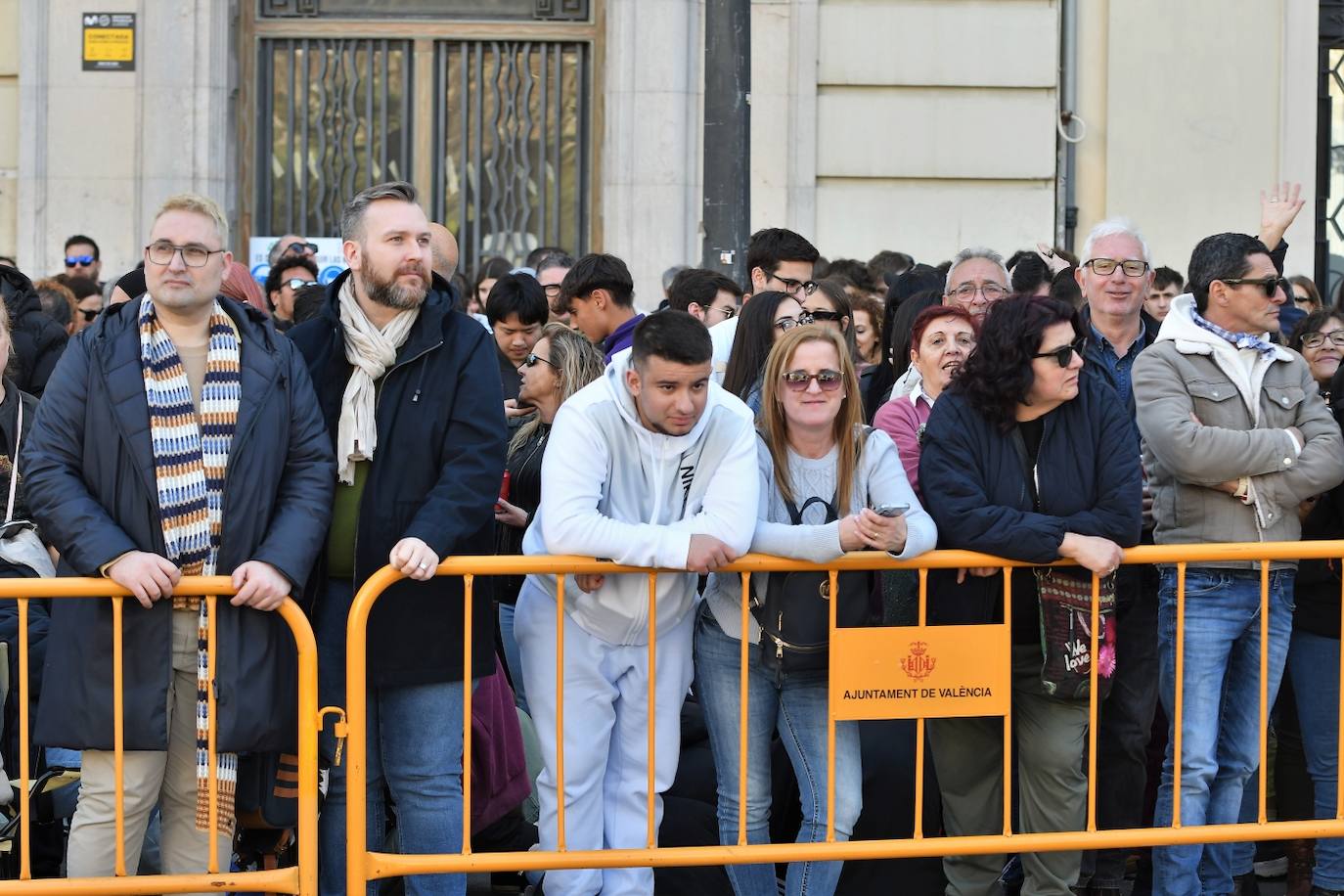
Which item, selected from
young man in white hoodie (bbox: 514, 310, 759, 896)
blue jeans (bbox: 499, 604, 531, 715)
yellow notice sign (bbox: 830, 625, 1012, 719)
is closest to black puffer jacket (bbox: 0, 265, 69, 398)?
blue jeans (bbox: 499, 604, 531, 715)

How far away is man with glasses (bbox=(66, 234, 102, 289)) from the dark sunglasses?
23.5ft

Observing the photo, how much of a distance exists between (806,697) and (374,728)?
1.32 m

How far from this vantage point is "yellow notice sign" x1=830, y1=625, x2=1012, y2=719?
5.59 m

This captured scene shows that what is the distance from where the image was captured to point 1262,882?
7031mm

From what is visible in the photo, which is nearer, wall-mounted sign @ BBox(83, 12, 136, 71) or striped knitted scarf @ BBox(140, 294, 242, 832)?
striped knitted scarf @ BBox(140, 294, 242, 832)

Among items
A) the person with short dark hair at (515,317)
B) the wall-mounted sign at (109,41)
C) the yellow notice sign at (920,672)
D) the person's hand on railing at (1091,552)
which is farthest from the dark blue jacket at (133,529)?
the wall-mounted sign at (109,41)

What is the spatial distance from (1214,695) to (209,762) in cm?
319

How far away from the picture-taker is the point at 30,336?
8297mm

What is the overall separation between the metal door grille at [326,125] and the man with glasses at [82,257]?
152cm

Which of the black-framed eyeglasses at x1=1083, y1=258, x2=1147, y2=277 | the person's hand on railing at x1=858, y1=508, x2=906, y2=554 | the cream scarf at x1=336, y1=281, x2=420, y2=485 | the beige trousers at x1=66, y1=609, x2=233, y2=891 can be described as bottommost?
the beige trousers at x1=66, y1=609, x2=233, y2=891

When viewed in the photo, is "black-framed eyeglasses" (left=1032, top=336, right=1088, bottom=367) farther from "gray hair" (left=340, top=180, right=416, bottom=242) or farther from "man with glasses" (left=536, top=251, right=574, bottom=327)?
"man with glasses" (left=536, top=251, right=574, bottom=327)

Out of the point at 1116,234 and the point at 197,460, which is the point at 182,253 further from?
the point at 1116,234

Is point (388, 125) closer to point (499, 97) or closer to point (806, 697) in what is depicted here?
point (499, 97)

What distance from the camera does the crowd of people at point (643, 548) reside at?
17.1 ft
